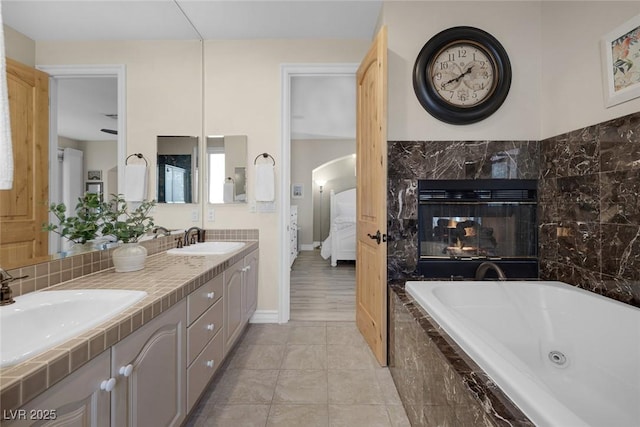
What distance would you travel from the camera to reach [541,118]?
2.15 m

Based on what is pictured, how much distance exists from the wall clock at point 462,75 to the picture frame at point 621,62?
0.59 m

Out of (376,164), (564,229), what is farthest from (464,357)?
(564,229)

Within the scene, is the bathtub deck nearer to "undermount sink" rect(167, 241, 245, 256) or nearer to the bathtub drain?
the bathtub drain

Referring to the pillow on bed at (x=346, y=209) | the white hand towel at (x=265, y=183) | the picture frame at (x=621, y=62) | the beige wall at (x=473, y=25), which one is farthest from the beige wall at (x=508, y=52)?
the pillow on bed at (x=346, y=209)

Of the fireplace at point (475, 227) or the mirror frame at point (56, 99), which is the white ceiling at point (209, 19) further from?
the fireplace at point (475, 227)

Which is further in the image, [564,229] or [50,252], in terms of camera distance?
[564,229]

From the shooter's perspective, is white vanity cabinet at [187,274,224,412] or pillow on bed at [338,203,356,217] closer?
white vanity cabinet at [187,274,224,412]

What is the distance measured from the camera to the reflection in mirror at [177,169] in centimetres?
211

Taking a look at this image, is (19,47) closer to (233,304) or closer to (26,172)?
(26,172)

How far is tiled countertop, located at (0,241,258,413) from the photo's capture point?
23.5 inches

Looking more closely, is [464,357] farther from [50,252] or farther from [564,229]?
[50,252]

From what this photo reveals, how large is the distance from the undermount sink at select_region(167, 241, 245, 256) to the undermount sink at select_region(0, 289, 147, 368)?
0.95 meters

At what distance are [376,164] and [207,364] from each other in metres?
1.63

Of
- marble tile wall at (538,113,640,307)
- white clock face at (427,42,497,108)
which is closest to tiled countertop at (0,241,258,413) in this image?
white clock face at (427,42,497,108)
